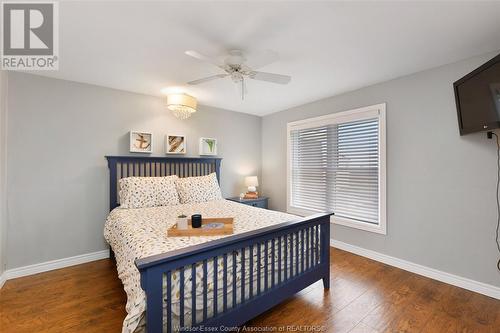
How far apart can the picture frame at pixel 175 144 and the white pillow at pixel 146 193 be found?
612mm

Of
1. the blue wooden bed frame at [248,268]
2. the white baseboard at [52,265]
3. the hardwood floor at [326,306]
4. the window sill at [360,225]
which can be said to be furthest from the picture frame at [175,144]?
the window sill at [360,225]

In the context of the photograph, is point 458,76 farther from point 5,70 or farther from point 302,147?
point 5,70

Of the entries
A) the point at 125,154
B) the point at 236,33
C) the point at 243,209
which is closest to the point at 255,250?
the point at 243,209

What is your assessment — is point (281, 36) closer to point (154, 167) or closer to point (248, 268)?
point (248, 268)

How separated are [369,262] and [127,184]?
3256 mm

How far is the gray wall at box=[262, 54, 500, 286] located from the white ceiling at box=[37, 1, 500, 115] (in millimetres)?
288

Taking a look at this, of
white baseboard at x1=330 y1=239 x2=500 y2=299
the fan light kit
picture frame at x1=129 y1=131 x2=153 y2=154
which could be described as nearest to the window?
white baseboard at x1=330 y1=239 x2=500 y2=299

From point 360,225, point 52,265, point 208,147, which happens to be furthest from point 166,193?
point 360,225

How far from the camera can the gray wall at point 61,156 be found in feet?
8.32

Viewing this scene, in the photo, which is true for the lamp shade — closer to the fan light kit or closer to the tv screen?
the fan light kit

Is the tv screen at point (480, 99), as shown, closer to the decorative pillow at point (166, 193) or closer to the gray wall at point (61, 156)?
the decorative pillow at point (166, 193)

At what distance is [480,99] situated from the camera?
1947 mm

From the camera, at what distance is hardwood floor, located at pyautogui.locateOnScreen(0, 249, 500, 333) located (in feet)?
5.76

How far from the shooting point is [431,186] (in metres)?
2.51
